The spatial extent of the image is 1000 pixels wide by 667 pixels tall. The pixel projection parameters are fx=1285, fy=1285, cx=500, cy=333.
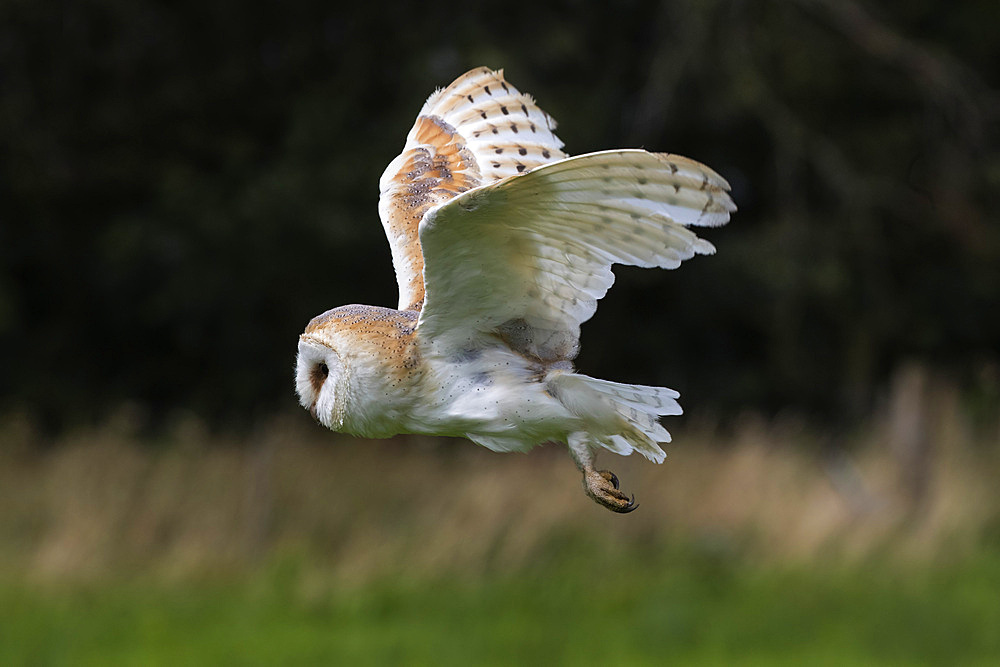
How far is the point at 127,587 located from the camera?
927cm

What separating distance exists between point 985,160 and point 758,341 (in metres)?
3.28

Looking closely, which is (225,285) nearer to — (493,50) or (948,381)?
(493,50)

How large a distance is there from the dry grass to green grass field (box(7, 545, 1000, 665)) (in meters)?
0.21

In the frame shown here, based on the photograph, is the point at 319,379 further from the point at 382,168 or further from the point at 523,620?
the point at 382,168

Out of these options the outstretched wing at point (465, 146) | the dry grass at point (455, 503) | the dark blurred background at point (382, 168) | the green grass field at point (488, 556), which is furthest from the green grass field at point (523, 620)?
the outstretched wing at point (465, 146)

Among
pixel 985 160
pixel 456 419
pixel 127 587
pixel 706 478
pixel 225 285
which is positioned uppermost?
pixel 985 160

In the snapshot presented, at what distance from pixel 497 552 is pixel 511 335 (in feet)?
25.3

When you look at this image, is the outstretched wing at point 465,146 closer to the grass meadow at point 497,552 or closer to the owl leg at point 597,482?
the owl leg at point 597,482

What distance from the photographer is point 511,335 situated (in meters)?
2.50

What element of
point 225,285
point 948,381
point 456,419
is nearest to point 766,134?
point 948,381

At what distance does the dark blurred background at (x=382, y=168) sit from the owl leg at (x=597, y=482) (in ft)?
25.8

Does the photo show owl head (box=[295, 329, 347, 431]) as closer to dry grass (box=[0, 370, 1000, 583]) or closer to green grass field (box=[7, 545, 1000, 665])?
green grass field (box=[7, 545, 1000, 665])

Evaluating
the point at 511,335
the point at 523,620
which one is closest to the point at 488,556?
the point at 523,620

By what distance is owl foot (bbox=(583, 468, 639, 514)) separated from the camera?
232 cm
